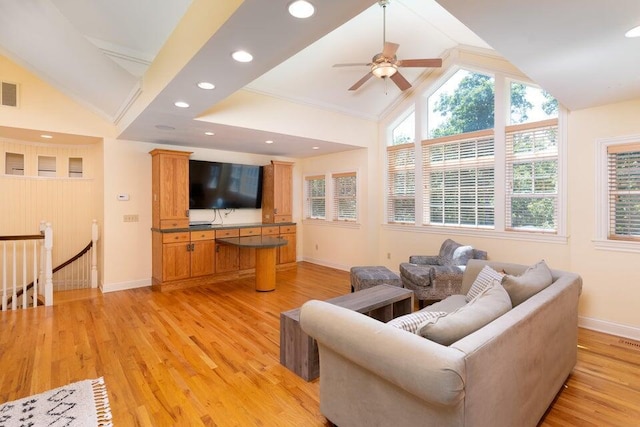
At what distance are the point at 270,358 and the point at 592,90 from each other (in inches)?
154

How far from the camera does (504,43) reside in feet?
6.76

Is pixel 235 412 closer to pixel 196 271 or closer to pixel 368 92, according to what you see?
pixel 196 271

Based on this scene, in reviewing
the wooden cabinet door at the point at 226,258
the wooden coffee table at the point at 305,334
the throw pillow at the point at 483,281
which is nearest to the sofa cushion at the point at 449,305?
the throw pillow at the point at 483,281

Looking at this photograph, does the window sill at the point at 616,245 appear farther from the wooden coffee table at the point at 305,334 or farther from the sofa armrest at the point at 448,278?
the wooden coffee table at the point at 305,334

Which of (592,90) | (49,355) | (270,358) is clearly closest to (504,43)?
(592,90)

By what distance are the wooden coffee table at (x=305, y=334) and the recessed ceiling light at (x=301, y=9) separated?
213 cm

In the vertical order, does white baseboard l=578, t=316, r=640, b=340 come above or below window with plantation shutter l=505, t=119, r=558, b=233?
below

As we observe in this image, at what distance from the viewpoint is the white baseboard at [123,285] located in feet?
15.9

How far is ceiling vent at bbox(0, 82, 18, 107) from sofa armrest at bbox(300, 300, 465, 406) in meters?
5.17

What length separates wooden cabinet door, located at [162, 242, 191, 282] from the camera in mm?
4891

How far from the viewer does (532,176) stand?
406cm

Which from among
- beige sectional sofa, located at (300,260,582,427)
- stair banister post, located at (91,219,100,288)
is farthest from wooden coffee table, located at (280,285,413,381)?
stair banister post, located at (91,219,100,288)

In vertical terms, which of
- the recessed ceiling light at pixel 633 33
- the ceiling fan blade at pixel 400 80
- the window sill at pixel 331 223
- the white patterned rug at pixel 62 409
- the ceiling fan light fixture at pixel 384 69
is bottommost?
the white patterned rug at pixel 62 409

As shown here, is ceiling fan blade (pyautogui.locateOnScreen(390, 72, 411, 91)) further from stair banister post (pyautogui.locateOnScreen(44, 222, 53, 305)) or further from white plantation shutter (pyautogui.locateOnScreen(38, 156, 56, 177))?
white plantation shutter (pyautogui.locateOnScreen(38, 156, 56, 177))
